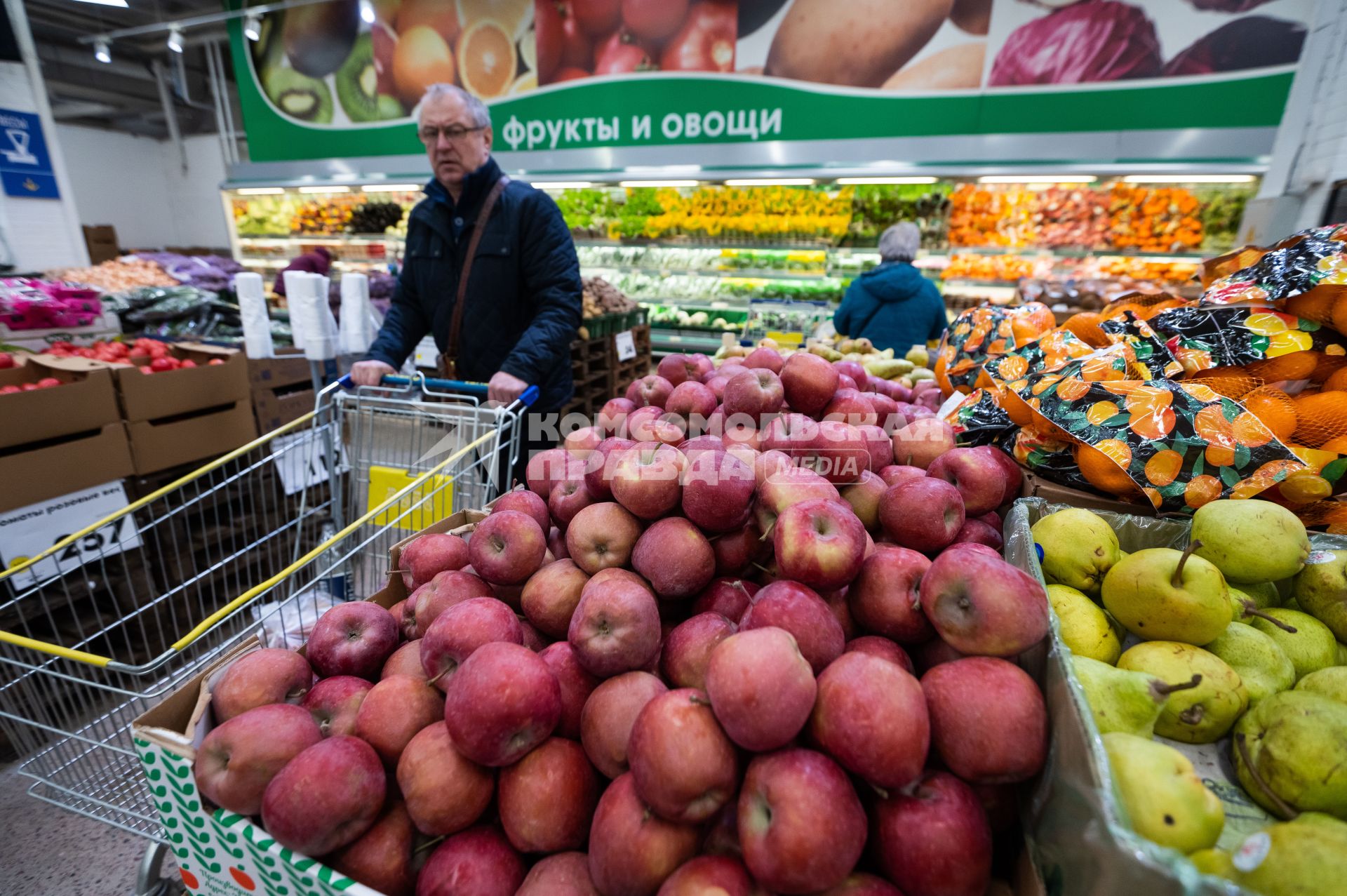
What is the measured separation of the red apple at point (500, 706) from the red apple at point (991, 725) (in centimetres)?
60

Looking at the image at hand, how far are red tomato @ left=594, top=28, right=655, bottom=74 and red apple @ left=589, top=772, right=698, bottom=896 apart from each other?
776 cm

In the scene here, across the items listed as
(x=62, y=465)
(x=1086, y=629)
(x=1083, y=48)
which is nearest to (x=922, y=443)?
(x=1086, y=629)

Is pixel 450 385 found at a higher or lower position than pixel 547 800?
higher

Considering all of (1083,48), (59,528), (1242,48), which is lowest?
(59,528)

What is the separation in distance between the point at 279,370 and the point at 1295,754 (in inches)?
184

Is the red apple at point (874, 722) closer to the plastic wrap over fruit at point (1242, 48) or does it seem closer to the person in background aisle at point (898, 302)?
the person in background aisle at point (898, 302)

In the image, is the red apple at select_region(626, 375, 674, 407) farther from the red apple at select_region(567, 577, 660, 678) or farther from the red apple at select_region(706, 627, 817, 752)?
the red apple at select_region(706, 627, 817, 752)

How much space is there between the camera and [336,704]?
1081 millimetres

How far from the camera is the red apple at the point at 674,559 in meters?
1.13

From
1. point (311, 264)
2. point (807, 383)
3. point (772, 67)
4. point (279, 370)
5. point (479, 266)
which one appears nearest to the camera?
point (807, 383)

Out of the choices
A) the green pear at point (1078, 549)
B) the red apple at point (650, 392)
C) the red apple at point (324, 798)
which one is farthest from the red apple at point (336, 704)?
the green pear at point (1078, 549)

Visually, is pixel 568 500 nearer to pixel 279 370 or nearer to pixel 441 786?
pixel 441 786

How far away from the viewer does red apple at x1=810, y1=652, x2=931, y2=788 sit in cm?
81

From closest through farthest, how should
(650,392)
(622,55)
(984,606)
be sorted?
(984,606) → (650,392) → (622,55)
